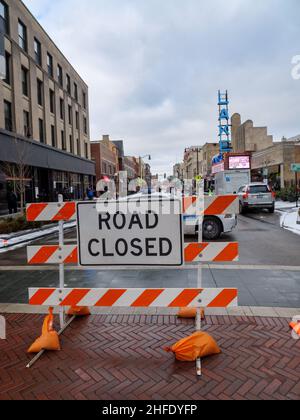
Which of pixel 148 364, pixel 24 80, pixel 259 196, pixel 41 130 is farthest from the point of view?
pixel 41 130

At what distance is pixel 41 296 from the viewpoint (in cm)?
376

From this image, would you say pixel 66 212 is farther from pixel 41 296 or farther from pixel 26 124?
pixel 26 124

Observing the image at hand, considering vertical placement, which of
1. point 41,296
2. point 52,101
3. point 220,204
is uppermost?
point 52,101

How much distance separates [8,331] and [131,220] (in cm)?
224

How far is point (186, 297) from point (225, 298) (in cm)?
42

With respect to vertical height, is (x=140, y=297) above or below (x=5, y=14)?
below

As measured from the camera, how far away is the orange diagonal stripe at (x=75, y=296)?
369 centimetres

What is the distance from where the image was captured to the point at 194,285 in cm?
582

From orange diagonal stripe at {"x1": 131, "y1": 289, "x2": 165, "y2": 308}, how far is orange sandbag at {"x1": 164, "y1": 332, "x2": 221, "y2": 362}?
0.53 m

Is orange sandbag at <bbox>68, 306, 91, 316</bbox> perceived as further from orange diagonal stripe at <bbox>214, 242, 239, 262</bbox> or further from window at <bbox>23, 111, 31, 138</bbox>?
window at <bbox>23, 111, 31, 138</bbox>

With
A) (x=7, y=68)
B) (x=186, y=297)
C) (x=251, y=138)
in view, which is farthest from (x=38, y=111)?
(x=251, y=138)
